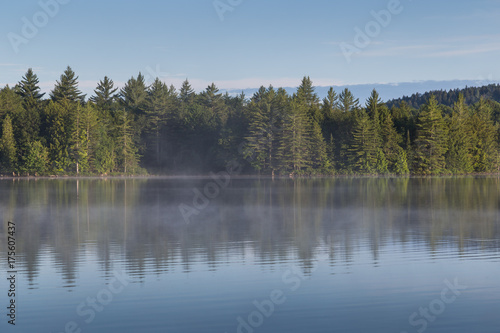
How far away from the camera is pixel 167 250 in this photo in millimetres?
17734

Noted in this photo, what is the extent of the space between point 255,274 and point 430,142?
81.4m

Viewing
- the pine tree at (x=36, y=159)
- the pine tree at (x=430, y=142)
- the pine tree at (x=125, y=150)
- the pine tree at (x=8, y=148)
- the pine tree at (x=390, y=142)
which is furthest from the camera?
the pine tree at (x=125, y=150)

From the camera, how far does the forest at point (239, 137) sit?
84375 mm

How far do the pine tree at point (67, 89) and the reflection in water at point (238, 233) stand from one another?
66235mm

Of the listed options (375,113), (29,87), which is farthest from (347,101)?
(29,87)

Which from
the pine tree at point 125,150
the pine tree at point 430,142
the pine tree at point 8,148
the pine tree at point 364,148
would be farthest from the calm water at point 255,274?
the pine tree at point 430,142

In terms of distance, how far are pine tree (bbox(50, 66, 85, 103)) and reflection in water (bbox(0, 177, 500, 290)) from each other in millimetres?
66235

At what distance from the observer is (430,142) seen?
295ft

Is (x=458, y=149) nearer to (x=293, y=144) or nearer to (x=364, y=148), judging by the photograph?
(x=364, y=148)

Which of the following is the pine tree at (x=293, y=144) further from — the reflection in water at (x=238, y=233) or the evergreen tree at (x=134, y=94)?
the reflection in water at (x=238, y=233)

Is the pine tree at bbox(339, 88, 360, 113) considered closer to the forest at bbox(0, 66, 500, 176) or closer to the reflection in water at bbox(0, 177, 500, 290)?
the forest at bbox(0, 66, 500, 176)

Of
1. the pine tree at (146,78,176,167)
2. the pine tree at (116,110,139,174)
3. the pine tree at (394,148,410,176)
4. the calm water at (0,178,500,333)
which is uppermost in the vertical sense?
the pine tree at (146,78,176,167)

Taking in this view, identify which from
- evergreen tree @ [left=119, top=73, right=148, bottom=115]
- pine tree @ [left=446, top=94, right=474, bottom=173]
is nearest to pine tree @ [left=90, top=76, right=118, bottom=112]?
evergreen tree @ [left=119, top=73, right=148, bottom=115]

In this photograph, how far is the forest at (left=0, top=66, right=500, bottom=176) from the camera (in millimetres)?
84375
